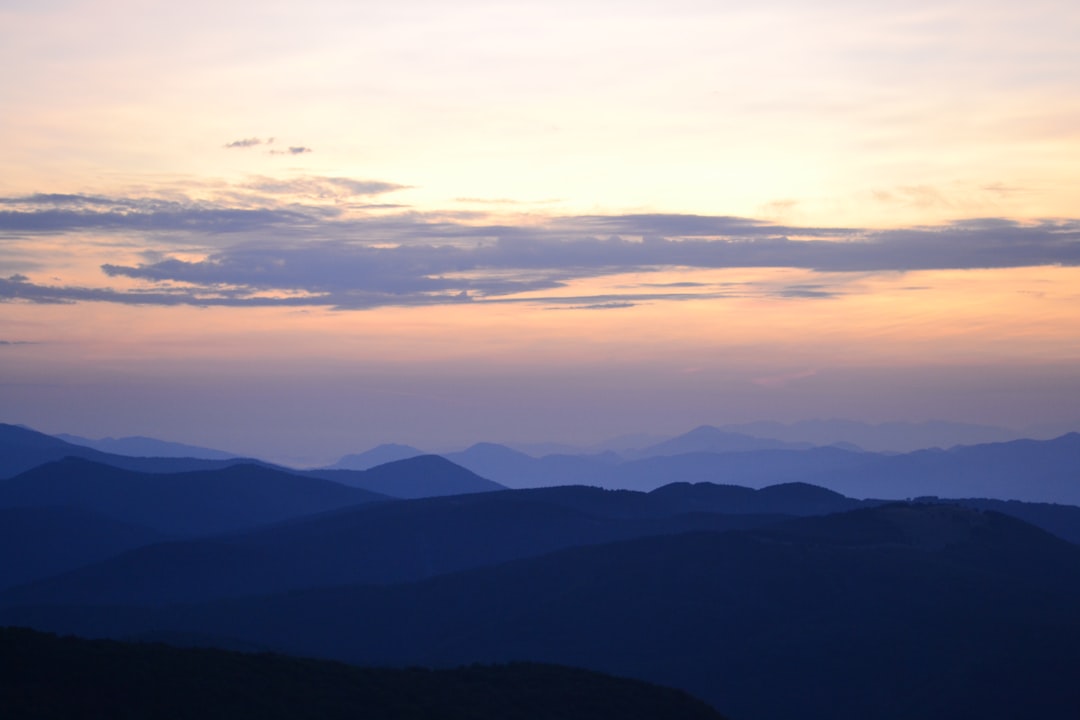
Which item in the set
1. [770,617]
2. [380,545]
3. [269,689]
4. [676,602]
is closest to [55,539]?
[380,545]

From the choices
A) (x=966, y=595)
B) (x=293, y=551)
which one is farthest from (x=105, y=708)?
(x=293, y=551)

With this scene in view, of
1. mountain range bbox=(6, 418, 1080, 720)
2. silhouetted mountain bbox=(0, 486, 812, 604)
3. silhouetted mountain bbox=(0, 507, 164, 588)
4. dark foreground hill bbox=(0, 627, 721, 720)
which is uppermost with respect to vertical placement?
dark foreground hill bbox=(0, 627, 721, 720)

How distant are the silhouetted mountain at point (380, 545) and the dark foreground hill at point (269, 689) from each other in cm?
9055

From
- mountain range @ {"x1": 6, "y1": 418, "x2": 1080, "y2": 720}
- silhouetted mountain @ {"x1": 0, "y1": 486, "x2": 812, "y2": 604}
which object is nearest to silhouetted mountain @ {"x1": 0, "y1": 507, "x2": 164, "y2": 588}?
mountain range @ {"x1": 6, "y1": 418, "x2": 1080, "y2": 720}

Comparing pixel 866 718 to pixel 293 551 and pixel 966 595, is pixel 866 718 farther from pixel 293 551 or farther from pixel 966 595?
pixel 293 551

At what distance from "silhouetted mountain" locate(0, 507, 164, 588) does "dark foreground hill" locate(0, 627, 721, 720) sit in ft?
439

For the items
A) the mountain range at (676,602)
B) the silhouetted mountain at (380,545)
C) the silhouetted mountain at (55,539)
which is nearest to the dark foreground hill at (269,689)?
the mountain range at (676,602)

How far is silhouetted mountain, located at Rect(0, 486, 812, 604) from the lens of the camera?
142625 mm

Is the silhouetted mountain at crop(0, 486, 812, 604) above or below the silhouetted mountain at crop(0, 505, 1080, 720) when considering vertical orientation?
below

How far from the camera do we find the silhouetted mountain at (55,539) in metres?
171

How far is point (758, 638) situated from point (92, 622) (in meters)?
66.0

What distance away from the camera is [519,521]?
6673 inches

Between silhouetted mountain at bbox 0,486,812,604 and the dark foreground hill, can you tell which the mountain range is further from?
the dark foreground hill

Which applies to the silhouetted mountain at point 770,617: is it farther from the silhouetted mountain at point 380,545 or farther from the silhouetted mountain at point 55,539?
the silhouetted mountain at point 55,539
